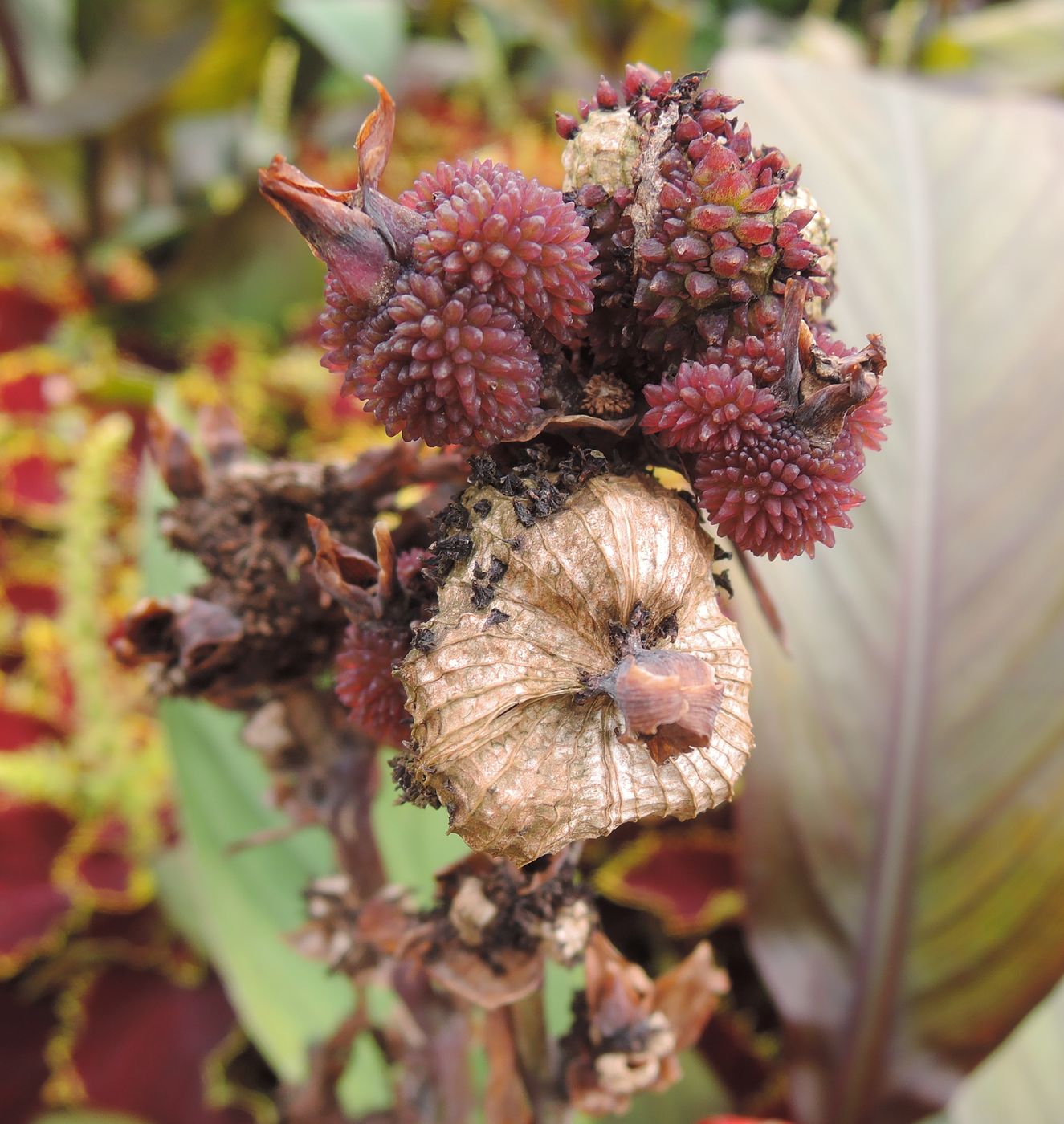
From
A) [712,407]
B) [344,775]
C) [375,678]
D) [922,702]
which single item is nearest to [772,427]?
[712,407]

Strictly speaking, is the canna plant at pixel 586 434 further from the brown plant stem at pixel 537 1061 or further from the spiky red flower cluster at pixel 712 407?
the brown plant stem at pixel 537 1061

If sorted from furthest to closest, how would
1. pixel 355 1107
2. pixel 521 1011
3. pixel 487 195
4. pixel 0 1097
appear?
1. pixel 0 1097
2. pixel 355 1107
3. pixel 521 1011
4. pixel 487 195

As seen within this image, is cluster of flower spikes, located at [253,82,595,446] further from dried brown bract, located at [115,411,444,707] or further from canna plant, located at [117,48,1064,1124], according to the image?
dried brown bract, located at [115,411,444,707]

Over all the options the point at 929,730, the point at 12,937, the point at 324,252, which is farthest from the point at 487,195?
the point at 12,937

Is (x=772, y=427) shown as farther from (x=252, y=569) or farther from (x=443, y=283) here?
(x=252, y=569)

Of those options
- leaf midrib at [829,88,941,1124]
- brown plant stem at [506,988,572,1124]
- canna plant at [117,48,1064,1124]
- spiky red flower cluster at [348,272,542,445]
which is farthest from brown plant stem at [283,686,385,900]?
leaf midrib at [829,88,941,1124]

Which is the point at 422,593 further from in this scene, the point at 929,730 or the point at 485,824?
the point at 929,730

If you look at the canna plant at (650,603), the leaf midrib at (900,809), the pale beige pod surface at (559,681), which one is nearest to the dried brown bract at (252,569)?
the canna plant at (650,603)
